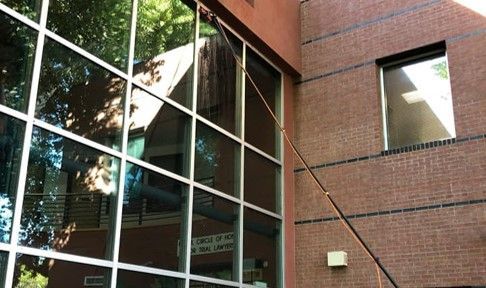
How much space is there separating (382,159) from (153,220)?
376 centimetres

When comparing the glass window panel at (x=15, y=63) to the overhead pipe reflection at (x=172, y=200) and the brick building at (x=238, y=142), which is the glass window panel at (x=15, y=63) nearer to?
the brick building at (x=238, y=142)

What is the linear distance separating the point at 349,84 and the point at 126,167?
4.39 m

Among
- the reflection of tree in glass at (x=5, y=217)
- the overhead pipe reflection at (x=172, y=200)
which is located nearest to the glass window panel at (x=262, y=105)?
the overhead pipe reflection at (x=172, y=200)

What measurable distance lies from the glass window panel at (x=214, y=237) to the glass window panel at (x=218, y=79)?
1150 millimetres

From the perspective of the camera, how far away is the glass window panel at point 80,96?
222 inches

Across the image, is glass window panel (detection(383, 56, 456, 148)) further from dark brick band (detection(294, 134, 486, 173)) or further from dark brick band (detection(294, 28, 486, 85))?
dark brick band (detection(294, 28, 486, 85))

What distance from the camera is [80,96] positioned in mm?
6031

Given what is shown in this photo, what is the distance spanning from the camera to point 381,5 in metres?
9.50

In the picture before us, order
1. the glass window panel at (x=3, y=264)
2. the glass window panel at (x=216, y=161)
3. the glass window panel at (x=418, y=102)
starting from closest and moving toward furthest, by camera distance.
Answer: the glass window panel at (x=3, y=264) → the glass window panel at (x=216, y=161) → the glass window panel at (x=418, y=102)

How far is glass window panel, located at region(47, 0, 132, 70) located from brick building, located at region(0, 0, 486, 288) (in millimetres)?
18

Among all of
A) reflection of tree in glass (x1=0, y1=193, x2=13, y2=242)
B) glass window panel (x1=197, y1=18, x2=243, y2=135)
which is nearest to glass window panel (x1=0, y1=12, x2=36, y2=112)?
reflection of tree in glass (x1=0, y1=193, x2=13, y2=242)

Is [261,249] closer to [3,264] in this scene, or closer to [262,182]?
[262,182]

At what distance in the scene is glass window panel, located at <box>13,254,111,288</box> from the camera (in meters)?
5.02

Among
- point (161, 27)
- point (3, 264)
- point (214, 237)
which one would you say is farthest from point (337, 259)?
point (3, 264)
